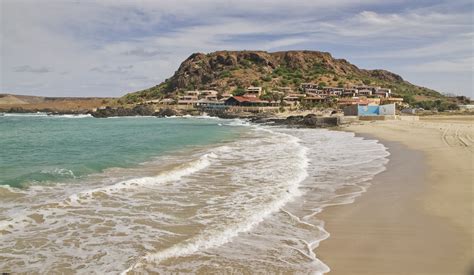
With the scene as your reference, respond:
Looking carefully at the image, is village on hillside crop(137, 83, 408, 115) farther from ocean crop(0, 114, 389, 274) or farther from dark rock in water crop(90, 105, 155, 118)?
ocean crop(0, 114, 389, 274)

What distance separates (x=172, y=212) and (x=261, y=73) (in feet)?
453

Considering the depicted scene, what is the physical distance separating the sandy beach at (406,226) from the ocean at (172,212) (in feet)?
1.37

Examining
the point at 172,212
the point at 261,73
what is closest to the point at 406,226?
the point at 172,212

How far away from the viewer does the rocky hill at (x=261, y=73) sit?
133375 millimetres

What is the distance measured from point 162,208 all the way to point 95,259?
345 cm

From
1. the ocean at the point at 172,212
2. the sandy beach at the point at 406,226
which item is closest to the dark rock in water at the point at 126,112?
the ocean at the point at 172,212

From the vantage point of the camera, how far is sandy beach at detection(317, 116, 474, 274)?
21.1 feet

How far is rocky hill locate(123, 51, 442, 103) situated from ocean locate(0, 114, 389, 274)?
109794 millimetres

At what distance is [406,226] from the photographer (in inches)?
332

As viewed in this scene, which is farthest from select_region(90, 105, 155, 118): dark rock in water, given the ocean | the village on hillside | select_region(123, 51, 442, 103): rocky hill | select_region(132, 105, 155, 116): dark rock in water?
the ocean

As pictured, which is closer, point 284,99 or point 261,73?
point 284,99

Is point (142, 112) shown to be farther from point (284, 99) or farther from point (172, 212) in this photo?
point (172, 212)

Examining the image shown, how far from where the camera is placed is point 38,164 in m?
18.1

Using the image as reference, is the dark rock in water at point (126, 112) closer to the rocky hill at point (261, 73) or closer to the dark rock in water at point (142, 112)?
the dark rock in water at point (142, 112)
